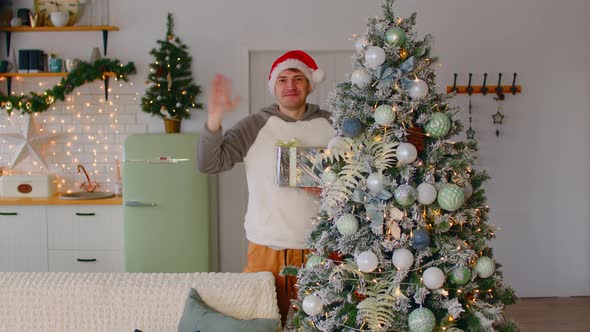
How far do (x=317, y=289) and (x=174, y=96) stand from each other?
3.16 metres

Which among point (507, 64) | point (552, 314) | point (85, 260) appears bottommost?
point (552, 314)

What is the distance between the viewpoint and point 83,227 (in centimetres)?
493

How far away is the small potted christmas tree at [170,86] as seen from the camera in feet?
16.6

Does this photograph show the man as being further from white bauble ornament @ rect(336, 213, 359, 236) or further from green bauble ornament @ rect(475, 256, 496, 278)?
green bauble ornament @ rect(475, 256, 496, 278)

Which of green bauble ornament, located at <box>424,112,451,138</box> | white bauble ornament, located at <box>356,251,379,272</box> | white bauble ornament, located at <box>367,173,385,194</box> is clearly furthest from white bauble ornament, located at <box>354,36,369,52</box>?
white bauble ornament, located at <box>356,251,379,272</box>

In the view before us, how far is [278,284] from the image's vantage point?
2936 mm

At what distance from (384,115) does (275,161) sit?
85cm

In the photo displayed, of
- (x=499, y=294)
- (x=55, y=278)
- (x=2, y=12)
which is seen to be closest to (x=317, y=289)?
(x=499, y=294)

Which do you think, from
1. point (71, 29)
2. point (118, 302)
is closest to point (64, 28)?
point (71, 29)

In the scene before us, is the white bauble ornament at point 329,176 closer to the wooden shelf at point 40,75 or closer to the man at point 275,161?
the man at point 275,161

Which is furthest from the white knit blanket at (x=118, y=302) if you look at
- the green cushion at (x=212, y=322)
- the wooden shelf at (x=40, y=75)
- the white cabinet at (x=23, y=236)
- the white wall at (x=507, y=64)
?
the wooden shelf at (x=40, y=75)

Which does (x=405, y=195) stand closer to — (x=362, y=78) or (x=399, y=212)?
(x=399, y=212)

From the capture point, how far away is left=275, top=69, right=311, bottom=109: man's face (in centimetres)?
293

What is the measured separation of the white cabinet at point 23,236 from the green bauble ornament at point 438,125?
3.67 metres
